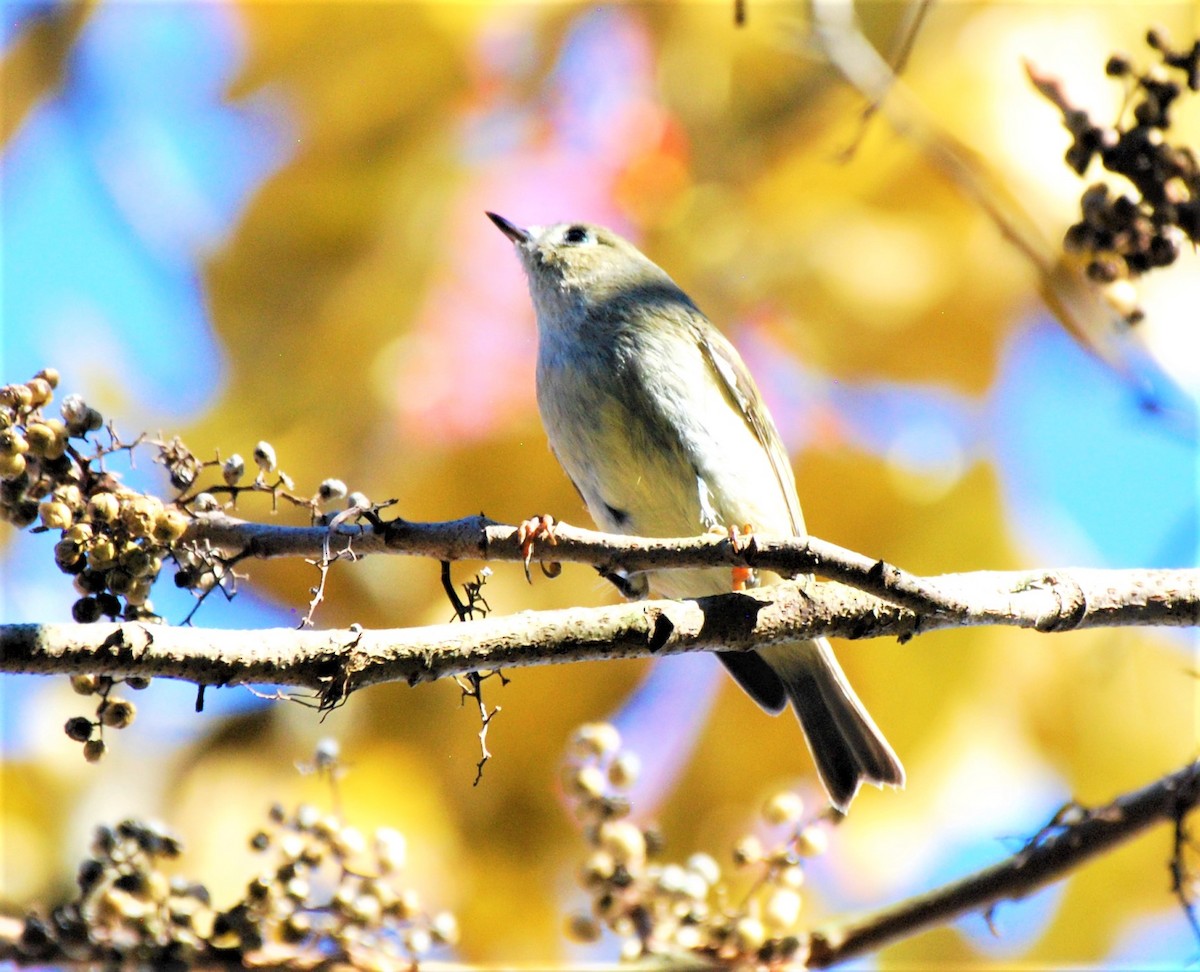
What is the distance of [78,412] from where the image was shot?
4.89ft

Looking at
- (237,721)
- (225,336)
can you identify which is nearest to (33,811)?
(237,721)

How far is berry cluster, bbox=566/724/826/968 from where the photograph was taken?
75.5 inches

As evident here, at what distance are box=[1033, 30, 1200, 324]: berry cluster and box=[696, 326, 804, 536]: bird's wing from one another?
1.10 metres

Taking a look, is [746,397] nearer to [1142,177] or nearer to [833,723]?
[833,723]

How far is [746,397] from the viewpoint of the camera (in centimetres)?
310

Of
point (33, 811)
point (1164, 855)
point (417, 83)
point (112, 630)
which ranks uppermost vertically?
point (417, 83)

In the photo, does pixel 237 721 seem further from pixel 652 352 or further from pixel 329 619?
pixel 652 352

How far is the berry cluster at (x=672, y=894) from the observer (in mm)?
1919

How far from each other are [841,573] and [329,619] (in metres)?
1.57

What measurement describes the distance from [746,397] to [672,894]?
1.50 m

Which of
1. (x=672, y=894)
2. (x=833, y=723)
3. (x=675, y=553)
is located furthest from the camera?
(x=833, y=723)

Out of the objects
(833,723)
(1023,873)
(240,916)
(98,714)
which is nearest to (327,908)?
(240,916)

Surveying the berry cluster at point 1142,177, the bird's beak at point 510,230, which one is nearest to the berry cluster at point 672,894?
the berry cluster at point 1142,177

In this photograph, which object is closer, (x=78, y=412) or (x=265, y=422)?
(x=78, y=412)
